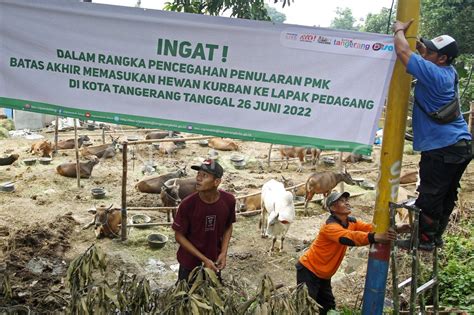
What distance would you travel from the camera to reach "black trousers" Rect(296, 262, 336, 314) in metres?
4.89

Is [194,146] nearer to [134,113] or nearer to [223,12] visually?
[223,12]

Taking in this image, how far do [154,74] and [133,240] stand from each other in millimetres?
5769

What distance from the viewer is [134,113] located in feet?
12.0

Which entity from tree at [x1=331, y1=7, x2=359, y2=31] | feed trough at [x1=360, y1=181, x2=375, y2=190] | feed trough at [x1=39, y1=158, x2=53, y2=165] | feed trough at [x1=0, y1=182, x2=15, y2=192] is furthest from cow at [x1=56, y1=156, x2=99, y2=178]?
tree at [x1=331, y1=7, x2=359, y2=31]

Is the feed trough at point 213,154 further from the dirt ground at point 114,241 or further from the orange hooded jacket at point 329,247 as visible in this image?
the orange hooded jacket at point 329,247

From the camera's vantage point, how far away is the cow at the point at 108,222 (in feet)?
28.4

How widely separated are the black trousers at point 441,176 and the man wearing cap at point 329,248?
2.57 ft

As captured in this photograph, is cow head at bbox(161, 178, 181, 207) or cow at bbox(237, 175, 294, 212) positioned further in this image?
cow at bbox(237, 175, 294, 212)

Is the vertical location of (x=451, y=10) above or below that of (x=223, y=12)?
above

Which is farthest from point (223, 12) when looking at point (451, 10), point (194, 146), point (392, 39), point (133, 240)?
point (451, 10)

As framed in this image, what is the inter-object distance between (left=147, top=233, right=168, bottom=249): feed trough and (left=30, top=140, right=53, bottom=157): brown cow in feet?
25.1

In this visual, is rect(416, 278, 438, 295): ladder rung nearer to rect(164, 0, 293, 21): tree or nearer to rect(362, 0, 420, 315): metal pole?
rect(362, 0, 420, 315): metal pole

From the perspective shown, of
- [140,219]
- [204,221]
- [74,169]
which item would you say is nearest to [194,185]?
[140,219]

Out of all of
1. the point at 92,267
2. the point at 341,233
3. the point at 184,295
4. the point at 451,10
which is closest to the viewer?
the point at 184,295
